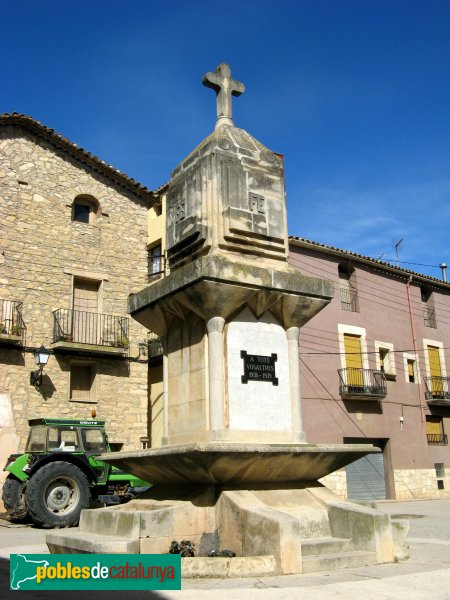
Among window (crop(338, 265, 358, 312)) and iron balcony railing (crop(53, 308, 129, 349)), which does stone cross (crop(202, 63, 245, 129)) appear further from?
window (crop(338, 265, 358, 312))

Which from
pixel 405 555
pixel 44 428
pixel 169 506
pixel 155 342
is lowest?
pixel 405 555

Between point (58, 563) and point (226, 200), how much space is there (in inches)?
170

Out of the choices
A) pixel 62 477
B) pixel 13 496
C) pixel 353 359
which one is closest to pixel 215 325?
pixel 62 477

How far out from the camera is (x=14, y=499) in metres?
14.6

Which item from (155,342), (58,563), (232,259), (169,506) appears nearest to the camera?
(58,563)

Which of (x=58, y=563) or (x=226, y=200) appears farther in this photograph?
(x=226, y=200)

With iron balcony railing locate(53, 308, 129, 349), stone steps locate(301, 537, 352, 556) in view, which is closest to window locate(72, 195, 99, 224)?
iron balcony railing locate(53, 308, 129, 349)

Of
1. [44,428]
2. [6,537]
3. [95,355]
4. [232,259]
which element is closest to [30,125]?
[95,355]

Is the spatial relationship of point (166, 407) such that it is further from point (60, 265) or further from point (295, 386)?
point (60, 265)

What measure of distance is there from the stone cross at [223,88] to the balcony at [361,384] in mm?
16302

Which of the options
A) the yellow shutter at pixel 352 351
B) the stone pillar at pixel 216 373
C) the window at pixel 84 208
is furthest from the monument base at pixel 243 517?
the yellow shutter at pixel 352 351

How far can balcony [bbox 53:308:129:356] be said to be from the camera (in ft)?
65.5

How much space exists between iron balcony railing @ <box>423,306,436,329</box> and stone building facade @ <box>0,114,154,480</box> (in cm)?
1333

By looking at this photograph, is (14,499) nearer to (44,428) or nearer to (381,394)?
(44,428)
